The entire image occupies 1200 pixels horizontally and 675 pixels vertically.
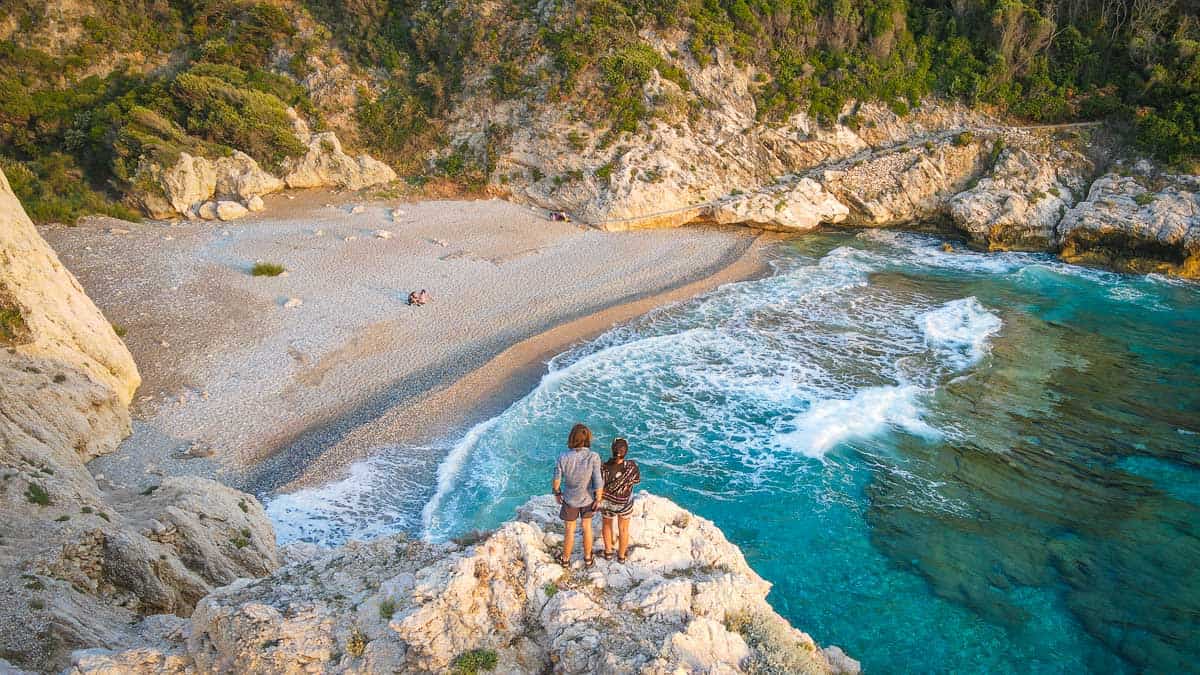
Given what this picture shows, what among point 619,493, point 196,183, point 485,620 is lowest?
point 485,620

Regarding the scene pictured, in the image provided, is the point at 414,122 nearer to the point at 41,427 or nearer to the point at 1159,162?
the point at 41,427

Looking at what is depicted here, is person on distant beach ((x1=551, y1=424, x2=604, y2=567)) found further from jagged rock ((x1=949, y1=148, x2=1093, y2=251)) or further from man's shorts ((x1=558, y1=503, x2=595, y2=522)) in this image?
jagged rock ((x1=949, y1=148, x2=1093, y2=251))

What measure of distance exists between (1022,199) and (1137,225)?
4167 millimetres

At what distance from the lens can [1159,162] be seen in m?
26.4

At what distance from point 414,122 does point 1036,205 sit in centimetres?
2969

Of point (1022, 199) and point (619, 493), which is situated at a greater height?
point (1022, 199)

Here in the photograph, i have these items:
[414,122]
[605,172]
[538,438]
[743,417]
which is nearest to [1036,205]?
[605,172]

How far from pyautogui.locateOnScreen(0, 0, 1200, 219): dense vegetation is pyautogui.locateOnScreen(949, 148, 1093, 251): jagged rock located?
10.7 ft

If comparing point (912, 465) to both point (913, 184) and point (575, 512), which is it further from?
point (913, 184)

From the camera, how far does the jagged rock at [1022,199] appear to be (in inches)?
1069

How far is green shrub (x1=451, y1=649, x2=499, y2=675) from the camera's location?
5598 millimetres

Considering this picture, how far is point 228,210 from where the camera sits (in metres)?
26.1

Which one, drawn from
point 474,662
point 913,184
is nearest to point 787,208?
point 913,184

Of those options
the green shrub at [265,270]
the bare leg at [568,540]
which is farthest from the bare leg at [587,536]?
the green shrub at [265,270]
